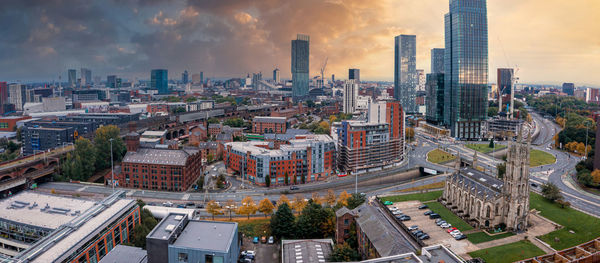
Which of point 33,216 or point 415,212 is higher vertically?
point 33,216

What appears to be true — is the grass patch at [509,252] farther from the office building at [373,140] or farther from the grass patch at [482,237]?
the office building at [373,140]

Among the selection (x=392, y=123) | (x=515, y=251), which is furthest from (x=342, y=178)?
(x=515, y=251)

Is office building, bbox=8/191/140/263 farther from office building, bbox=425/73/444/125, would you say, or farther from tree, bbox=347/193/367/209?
office building, bbox=425/73/444/125

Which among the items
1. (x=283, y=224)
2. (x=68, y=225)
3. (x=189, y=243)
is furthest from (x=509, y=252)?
(x=68, y=225)

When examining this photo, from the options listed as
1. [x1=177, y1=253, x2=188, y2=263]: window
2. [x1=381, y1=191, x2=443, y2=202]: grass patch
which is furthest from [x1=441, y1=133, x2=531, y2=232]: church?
[x1=177, y1=253, x2=188, y2=263]: window

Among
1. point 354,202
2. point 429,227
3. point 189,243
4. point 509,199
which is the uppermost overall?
point 189,243

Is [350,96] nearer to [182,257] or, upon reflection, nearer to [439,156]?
[439,156]

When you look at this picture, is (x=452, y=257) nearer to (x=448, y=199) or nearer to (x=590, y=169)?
(x=448, y=199)

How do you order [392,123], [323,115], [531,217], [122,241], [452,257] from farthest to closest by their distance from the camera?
[323,115], [392,123], [531,217], [122,241], [452,257]
